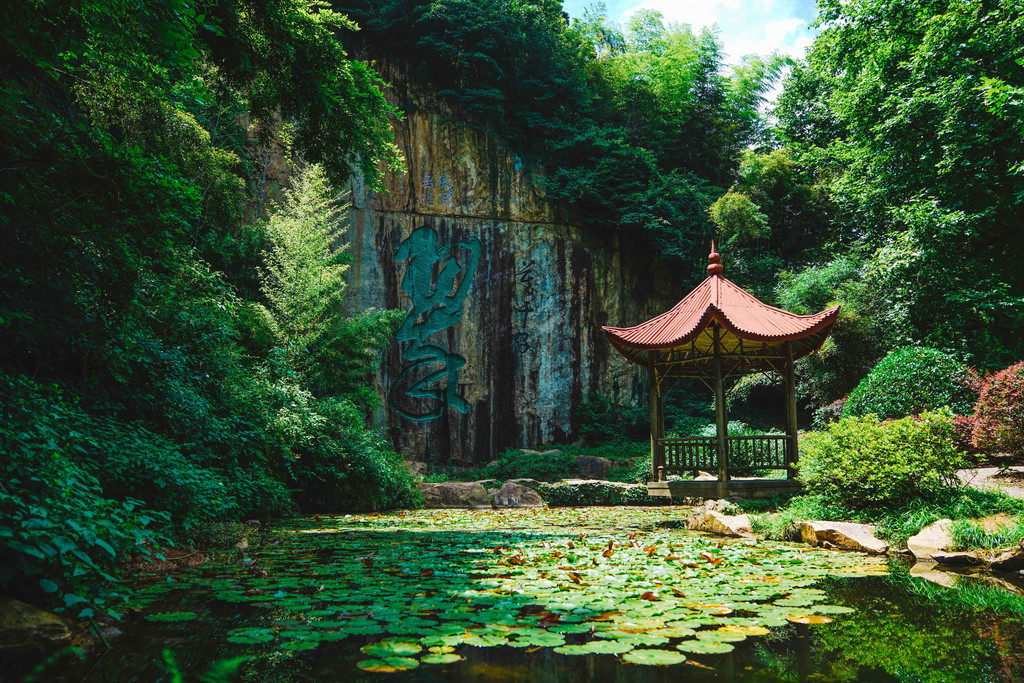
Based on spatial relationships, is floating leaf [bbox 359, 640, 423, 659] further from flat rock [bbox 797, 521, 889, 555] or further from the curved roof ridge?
the curved roof ridge

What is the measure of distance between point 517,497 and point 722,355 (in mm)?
4634

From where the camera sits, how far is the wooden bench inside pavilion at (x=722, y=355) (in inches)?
316

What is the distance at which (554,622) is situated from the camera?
8.82 ft

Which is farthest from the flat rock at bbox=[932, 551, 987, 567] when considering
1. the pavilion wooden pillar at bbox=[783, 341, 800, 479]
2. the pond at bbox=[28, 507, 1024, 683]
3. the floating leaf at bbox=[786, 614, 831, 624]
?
the pavilion wooden pillar at bbox=[783, 341, 800, 479]

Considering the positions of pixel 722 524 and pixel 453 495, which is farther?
pixel 453 495

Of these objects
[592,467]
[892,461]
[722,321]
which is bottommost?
[592,467]

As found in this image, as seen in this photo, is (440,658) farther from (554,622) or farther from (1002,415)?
(1002,415)

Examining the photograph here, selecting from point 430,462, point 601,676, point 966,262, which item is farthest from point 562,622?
point 430,462

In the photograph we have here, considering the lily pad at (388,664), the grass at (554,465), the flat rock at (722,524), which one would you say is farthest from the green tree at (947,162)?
the lily pad at (388,664)

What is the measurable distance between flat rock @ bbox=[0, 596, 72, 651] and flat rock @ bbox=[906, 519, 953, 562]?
5.46 m

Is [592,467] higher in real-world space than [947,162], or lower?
lower

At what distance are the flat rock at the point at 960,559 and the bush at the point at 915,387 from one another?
475 centimetres

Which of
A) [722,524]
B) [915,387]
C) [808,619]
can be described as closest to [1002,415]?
[915,387]

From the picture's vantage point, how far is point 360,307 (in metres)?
15.7
